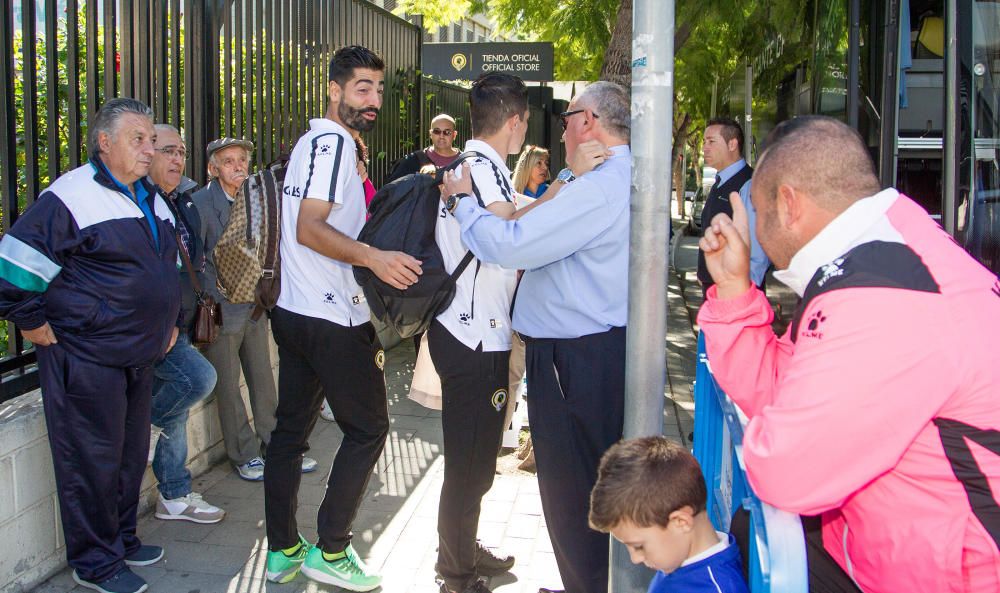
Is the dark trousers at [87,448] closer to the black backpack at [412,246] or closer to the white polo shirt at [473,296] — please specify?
the black backpack at [412,246]

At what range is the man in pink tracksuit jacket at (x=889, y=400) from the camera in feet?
5.52

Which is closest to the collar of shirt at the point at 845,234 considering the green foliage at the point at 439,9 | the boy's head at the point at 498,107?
the boy's head at the point at 498,107

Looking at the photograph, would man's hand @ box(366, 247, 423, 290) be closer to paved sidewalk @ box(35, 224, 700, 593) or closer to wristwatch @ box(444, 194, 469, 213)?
wristwatch @ box(444, 194, 469, 213)

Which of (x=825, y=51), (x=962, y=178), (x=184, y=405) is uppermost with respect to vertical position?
(x=825, y=51)

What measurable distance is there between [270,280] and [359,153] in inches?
30.9

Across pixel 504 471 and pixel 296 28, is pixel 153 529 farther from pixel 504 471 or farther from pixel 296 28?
pixel 296 28

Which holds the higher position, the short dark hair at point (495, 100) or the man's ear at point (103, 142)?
the short dark hair at point (495, 100)

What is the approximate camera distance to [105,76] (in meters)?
4.73

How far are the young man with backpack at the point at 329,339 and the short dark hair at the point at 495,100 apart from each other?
539 millimetres

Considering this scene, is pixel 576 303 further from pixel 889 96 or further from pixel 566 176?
pixel 889 96

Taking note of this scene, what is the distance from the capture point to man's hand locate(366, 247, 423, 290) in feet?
10.7

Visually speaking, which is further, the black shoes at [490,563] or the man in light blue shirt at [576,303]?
the black shoes at [490,563]

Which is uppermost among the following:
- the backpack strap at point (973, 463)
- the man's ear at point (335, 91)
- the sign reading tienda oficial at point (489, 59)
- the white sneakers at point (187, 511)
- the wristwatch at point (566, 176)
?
the sign reading tienda oficial at point (489, 59)

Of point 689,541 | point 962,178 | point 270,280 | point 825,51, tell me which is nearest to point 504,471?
point 270,280
